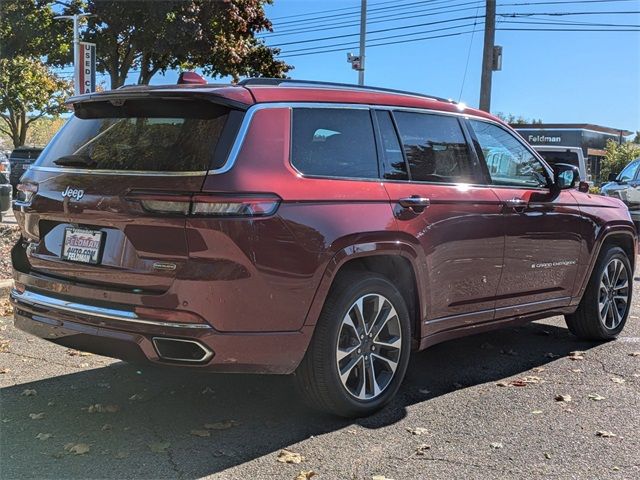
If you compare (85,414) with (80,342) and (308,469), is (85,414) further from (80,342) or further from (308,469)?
(308,469)

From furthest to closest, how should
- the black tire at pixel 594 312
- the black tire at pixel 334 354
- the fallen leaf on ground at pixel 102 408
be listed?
the black tire at pixel 594 312 → the fallen leaf on ground at pixel 102 408 → the black tire at pixel 334 354

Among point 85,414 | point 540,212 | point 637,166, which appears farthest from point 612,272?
point 637,166

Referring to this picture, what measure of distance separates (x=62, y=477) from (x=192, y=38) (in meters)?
10.2

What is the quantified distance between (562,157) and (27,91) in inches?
986

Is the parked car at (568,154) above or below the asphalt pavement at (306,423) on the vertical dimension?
above

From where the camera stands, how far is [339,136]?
392 centimetres

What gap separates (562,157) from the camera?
52.8ft

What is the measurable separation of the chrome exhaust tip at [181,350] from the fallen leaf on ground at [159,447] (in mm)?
512

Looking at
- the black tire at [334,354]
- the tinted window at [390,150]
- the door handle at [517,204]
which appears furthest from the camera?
the door handle at [517,204]

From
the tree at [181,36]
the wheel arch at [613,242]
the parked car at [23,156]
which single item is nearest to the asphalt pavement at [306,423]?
the wheel arch at [613,242]

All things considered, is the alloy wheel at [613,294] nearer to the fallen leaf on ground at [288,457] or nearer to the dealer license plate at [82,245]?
the fallen leaf on ground at [288,457]

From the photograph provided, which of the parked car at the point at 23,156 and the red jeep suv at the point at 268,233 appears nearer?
the red jeep suv at the point at 268,233

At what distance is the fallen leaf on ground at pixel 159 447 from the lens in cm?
344

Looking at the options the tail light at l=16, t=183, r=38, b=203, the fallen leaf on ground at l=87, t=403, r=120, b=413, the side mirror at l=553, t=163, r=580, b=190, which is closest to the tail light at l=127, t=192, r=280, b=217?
the tail light at l=16, t=183, r=38, b=203
